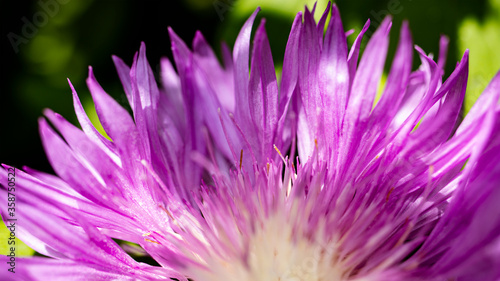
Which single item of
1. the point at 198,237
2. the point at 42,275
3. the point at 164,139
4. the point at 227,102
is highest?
the point at 227,102

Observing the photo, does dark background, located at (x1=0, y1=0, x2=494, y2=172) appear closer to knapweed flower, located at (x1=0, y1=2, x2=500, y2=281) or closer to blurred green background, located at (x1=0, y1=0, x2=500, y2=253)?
blurred green background, located at (x1=0, y1=0, x2=500, y2=253)

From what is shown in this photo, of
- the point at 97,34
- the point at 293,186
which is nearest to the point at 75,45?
the point at 97,34

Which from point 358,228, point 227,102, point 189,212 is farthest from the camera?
point 227,102

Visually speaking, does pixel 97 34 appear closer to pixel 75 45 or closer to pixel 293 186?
pixel 75 45

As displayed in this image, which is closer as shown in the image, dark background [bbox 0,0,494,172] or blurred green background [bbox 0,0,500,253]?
blurred green background [bbox 0,0,500,253]

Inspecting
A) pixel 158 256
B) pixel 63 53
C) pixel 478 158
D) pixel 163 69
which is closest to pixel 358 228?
pixel 478 158

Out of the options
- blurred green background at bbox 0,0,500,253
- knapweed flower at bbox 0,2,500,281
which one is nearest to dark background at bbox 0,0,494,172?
blurred green background at bbox 0,0,500,253

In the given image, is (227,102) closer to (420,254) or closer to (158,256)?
(158,256)

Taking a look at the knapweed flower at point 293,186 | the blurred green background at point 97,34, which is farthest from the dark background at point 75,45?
the knapweed flower at point 293,186
